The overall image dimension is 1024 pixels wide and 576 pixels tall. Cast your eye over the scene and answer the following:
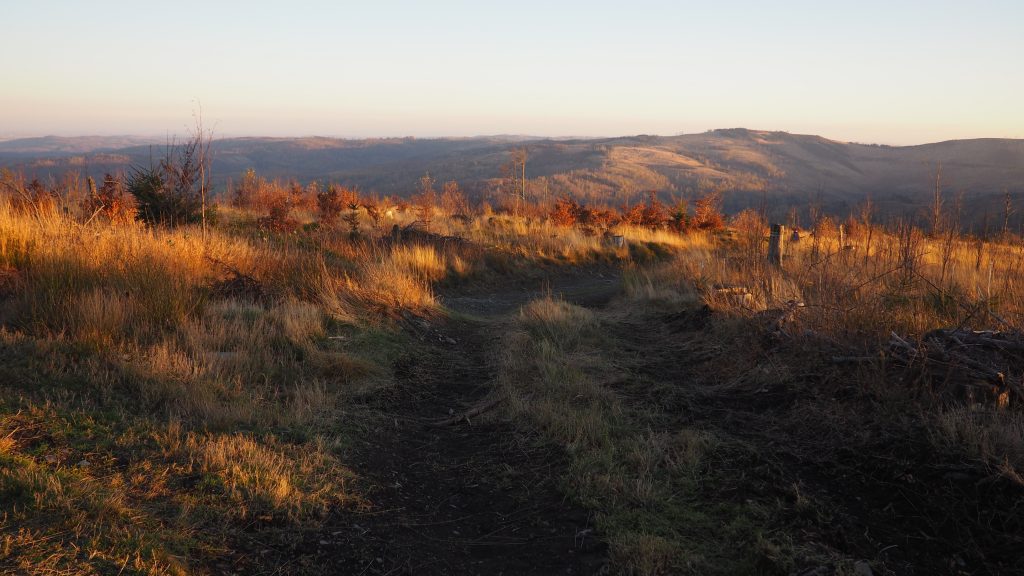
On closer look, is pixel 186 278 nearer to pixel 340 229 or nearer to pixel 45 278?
pixel 45 278

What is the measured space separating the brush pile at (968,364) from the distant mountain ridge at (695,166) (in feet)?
121

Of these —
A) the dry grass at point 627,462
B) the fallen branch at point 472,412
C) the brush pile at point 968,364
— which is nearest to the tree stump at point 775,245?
the dry grass at point 627,462

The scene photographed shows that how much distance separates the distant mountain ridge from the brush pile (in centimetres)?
3701

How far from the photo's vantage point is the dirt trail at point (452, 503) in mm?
3053

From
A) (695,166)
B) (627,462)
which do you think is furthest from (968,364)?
(695,166)

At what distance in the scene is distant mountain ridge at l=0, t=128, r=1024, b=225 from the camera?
5819cm

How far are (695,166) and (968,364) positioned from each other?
3755 inches

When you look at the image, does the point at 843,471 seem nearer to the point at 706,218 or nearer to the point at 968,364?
the point at 968,364

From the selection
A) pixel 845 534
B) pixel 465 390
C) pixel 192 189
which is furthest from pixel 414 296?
pixel 845 534

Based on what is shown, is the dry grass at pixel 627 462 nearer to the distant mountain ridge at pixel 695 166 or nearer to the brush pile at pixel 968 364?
the brush pile at pixel 968 364

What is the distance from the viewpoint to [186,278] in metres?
6.32

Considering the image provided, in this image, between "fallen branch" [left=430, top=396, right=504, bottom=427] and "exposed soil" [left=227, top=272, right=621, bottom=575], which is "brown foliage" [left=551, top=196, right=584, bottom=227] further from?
"fallen branch" [left=430, top=396, right=504, bottom=427]

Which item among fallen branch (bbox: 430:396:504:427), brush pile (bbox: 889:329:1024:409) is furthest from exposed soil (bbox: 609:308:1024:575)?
fallen branch (bbox: 430:396:504:427)

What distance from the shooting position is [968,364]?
4254mm
